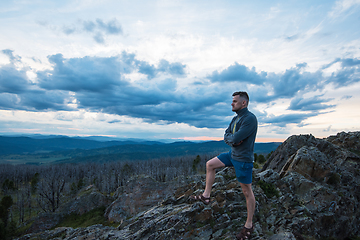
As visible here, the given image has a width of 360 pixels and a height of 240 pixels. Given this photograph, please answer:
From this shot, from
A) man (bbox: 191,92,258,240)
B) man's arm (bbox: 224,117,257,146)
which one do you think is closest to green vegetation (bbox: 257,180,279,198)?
man (bbox: 191,92,258,240)

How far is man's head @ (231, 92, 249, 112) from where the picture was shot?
755 centimetres

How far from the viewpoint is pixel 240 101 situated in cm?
755

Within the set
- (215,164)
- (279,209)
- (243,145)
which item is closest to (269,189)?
(279,209)

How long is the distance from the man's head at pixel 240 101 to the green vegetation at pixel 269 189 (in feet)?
20.8

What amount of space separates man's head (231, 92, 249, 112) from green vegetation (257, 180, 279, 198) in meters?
6.33

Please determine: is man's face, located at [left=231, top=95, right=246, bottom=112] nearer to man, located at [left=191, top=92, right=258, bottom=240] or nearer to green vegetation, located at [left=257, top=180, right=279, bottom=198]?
man, located at [left=191, top=92, right=258, bottom=240]

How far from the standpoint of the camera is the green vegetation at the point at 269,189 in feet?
36.2

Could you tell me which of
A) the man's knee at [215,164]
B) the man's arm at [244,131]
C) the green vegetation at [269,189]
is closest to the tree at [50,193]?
the green vegetation at [269,189]

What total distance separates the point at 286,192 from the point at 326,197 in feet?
6.77

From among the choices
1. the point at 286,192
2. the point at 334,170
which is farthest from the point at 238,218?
the point at 334,170

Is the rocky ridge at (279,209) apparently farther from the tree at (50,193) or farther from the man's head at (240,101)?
the tree at (50,193)

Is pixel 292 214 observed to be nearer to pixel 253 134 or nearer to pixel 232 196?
pixel 232 196

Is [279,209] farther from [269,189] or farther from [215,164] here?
[215,164]

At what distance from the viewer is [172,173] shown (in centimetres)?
12731
